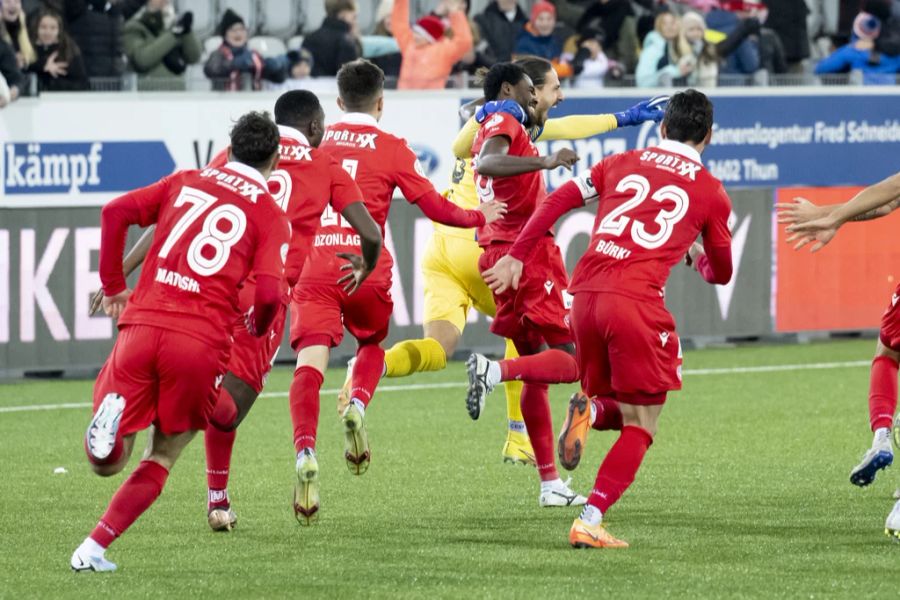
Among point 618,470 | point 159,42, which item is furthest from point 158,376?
point 159,42

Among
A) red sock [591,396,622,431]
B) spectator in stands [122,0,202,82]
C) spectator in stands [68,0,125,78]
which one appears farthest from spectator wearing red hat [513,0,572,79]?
red sock [591,396,622,431]

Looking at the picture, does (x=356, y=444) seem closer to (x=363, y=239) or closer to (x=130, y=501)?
(x=363, y=239)

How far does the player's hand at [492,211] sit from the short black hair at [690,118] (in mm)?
1266

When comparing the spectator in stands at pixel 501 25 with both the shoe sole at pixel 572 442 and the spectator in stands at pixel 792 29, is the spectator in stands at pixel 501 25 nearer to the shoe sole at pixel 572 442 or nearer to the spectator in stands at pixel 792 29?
the spectator in stands at pixel 792 29

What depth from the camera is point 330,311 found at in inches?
376

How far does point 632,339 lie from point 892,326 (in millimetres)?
1941

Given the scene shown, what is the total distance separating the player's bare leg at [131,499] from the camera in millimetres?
7551

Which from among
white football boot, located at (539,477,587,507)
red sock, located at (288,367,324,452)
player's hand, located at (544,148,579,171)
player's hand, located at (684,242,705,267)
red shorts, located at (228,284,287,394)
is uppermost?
player's hand, located at (544,148,579,171)

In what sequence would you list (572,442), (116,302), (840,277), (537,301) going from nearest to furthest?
(116,302)
(572,442)
(537,301)
(840,277)

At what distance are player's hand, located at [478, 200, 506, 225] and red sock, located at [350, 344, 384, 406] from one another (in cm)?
98

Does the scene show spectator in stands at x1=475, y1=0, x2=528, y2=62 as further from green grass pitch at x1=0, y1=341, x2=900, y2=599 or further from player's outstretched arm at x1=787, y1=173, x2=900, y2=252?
player's outstretched arm at x1=787, y1=173, x2=900, y2=252

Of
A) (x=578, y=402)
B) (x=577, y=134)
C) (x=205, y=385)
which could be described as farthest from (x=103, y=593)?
(x=577, y=134)

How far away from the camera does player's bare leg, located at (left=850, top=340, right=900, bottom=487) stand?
923cm

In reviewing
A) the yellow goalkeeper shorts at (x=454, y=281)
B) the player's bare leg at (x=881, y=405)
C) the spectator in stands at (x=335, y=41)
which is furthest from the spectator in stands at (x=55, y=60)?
the player's bare leg at (x=881, y=405)
